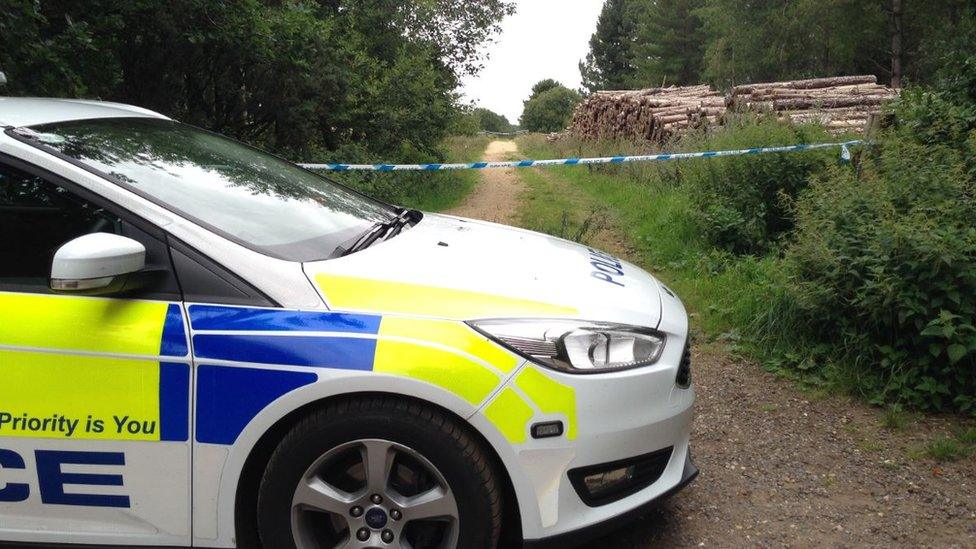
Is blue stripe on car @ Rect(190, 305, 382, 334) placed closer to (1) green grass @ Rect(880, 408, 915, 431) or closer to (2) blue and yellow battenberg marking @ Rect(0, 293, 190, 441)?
(2) blue and yellow battenberg marking @ Rect(0, 293, 190, 441)

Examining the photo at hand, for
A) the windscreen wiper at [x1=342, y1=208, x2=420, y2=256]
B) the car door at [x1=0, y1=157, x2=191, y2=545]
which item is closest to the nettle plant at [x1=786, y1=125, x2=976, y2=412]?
the windscreen wiper at [x1=342, y1=208, x2=420, y2=256]

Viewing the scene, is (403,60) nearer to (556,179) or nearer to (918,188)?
(556,179)

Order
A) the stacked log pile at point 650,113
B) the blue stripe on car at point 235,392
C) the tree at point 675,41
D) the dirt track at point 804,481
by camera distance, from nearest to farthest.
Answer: the blue stripe on car at point 235,392 → the dirt track at point 804,481 → the stacked log pile at point 650,113 → the tree at point 675,41

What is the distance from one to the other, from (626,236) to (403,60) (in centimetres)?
772

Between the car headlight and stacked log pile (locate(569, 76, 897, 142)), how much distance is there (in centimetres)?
610

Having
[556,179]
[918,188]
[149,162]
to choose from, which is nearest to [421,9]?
[556,179]

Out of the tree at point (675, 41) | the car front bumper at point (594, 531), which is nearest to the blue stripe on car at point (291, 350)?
the car front bumper at point (594, 531)

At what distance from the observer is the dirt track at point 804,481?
3.15 meters

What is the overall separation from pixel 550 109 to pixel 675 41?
2434 centimetres

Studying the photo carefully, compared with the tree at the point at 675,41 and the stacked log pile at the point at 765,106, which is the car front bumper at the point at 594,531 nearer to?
the stacked log pile at the point at 765,106

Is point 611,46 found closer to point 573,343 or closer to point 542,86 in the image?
point 542,86

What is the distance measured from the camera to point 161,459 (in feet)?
7.88

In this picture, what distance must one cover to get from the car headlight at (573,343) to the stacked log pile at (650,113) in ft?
32.5

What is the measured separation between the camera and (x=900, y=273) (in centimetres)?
454
